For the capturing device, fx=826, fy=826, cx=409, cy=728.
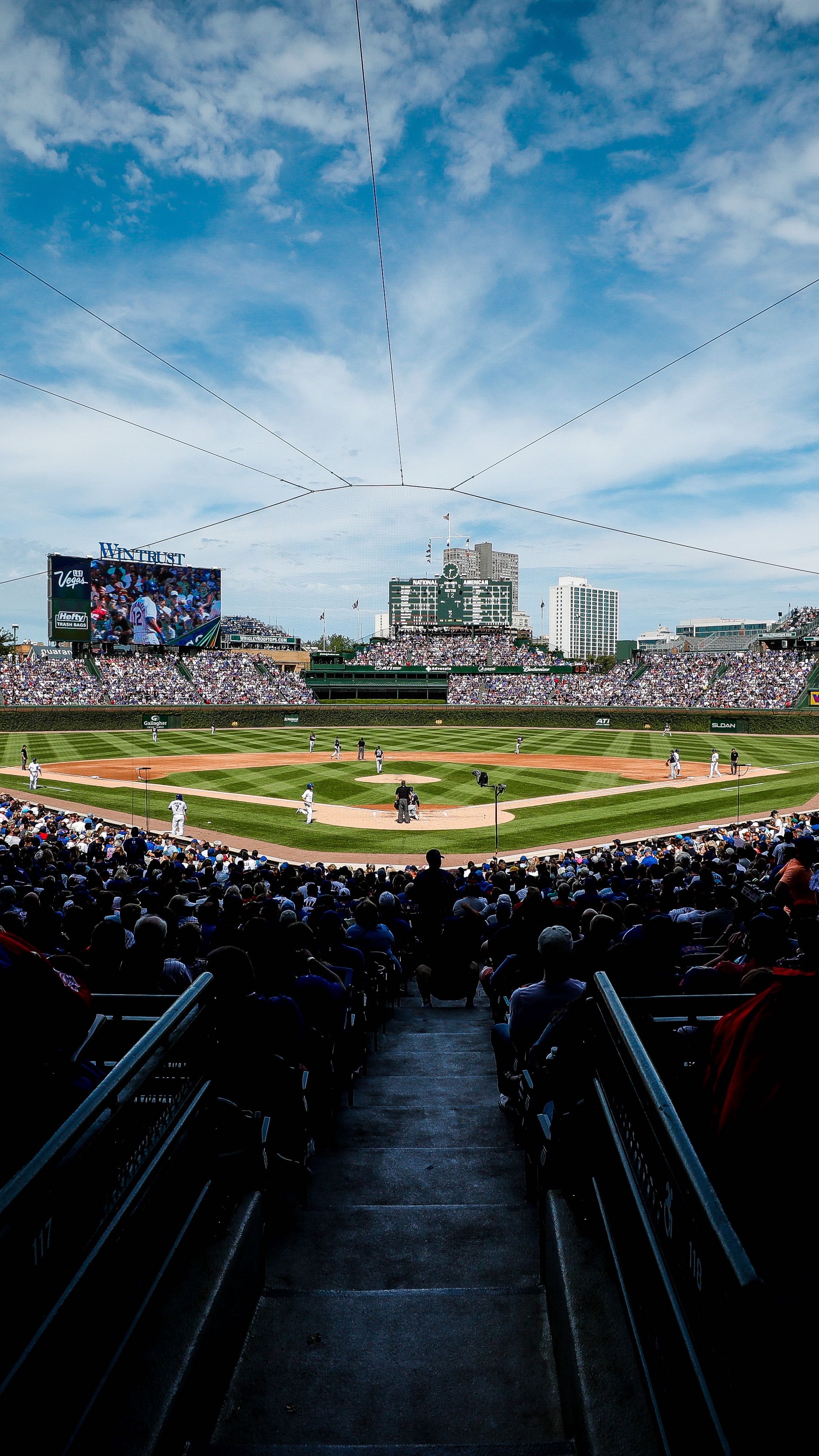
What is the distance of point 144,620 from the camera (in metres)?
78.5

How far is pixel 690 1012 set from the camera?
15.3 feet

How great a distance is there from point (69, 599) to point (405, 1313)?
7726cm

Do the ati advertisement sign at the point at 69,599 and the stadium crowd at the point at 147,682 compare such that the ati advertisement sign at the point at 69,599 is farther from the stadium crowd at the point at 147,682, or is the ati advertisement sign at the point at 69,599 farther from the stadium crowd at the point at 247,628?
the stadium crowd at the point at 247,628

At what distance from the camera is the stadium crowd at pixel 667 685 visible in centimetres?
7169

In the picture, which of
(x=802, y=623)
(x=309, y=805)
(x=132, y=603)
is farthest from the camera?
(x=802, y=623)

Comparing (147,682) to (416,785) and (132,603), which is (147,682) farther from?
(416,785)

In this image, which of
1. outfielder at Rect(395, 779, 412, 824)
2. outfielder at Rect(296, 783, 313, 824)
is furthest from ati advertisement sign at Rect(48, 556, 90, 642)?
outfielder at Rect(395, 779, 412, 824)

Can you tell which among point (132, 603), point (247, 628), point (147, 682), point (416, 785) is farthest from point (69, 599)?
point (247, 628)

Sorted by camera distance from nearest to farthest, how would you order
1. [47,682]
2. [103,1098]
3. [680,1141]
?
[680,1141] → [103,1098] → [47,682]

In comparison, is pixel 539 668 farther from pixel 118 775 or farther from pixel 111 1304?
pixel 111 1304

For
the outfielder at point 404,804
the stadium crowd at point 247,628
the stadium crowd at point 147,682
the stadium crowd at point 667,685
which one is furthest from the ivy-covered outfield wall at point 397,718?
the stadium crowd at point 247,628

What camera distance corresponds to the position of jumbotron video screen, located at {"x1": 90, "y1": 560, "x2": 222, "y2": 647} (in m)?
75.5

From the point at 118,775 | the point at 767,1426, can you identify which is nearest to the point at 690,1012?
the point at 767,1426

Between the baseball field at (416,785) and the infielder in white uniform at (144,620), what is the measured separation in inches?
903
